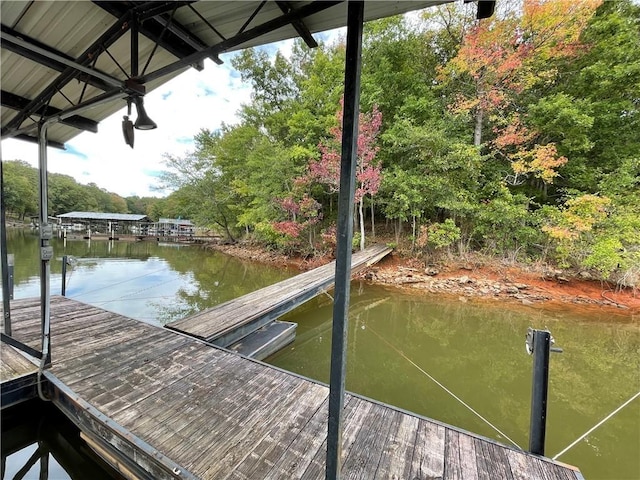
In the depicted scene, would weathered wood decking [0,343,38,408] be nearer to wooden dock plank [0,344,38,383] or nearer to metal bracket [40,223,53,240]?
wooden dock plank [0,344,38,383]

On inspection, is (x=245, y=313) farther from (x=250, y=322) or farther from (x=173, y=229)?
(x=173, y=229)

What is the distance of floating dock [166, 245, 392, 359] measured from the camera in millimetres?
3029

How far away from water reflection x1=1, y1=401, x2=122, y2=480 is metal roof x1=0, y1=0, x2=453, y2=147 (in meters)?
2.52

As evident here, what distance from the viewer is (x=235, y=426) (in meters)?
1.65

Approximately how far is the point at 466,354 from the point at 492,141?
712cm

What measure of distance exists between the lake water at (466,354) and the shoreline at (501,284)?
44 centimetres

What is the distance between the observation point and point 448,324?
4.67m

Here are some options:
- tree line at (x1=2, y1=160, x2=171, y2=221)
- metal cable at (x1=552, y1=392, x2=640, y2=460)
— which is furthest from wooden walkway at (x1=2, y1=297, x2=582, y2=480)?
tree line at (x1=2, y1=160, x2=171, y2=221)

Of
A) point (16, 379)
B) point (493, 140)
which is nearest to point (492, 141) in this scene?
point (493, 140)

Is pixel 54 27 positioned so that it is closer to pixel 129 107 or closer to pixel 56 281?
pixel 129 107

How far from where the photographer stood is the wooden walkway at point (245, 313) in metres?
3.00

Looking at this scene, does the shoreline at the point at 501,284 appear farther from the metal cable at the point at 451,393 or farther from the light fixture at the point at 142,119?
the light fixture at the point at 142,119

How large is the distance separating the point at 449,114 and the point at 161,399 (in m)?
9.87

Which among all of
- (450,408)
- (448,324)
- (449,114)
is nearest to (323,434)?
(450,408)
